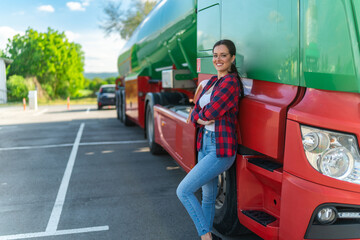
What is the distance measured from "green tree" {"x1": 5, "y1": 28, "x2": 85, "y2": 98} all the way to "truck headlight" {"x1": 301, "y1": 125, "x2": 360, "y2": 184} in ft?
154

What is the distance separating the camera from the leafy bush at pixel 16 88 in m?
38.2

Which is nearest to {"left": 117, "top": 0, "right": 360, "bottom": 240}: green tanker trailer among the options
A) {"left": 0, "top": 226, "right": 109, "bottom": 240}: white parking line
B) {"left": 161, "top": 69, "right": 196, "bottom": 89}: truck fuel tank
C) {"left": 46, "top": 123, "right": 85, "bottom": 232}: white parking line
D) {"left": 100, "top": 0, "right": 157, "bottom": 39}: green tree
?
{"left": 0, "top": 226, "right": 109, "bottom": 240}: white parking line

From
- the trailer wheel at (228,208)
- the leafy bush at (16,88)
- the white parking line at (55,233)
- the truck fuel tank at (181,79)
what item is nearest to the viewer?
the trailer wheel at (228,208)

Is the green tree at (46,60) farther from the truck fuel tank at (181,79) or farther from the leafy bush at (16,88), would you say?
the truck fuel tank at (181,79)

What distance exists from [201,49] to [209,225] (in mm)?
1984

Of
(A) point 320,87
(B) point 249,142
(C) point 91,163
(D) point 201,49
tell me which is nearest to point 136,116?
(C) point 91,163

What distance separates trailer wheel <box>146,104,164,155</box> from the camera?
775cm

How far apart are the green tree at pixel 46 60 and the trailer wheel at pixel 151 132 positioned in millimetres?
40703

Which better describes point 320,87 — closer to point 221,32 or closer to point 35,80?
point 221,32

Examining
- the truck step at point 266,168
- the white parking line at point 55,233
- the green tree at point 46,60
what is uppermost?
the green tree at point 46,60

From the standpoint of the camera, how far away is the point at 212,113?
301 centimetres

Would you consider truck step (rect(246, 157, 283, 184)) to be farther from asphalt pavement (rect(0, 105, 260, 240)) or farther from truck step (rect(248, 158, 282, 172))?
asphalt pavement (rect(0, 105, 260, 240))

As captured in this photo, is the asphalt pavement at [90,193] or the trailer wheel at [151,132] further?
the trailer wheel at [151,132]

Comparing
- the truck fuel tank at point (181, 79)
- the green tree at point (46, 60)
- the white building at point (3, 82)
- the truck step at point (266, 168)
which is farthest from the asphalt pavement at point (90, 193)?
the green tree at point (46, 60)
